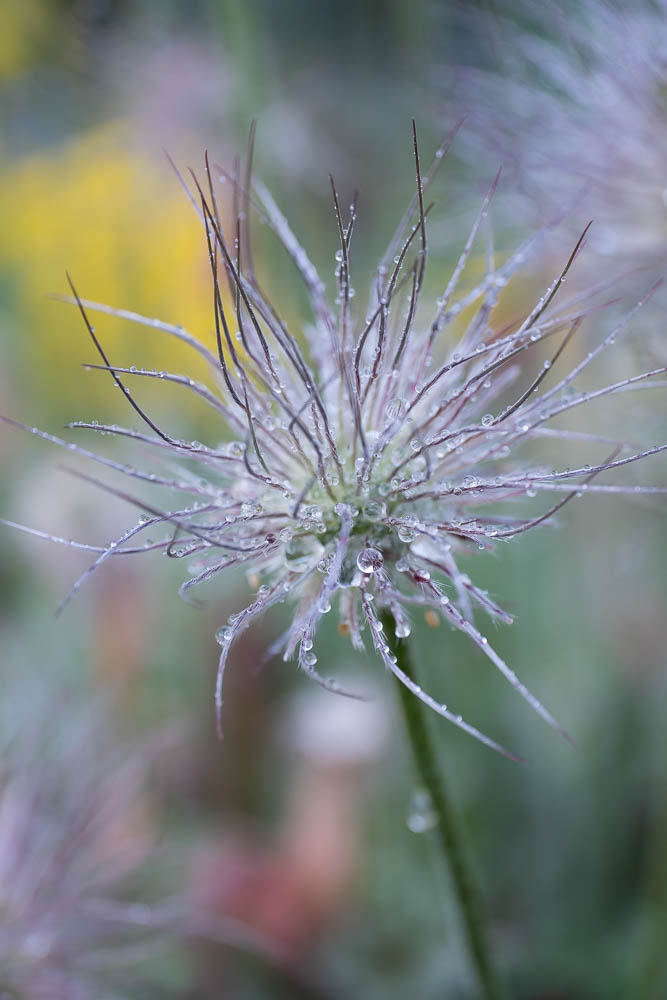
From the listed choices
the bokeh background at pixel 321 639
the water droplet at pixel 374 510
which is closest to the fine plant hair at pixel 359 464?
the water droplet at pixel 374 510

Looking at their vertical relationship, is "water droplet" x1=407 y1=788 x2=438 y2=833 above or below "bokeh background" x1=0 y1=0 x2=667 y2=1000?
below

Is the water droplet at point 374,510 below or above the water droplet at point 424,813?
above

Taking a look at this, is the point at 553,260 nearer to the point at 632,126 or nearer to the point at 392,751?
the point at 632,126

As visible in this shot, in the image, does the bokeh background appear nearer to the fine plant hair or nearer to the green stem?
the green stem

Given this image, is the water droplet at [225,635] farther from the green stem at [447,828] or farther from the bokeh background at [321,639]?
the bokeh background at [321,639]

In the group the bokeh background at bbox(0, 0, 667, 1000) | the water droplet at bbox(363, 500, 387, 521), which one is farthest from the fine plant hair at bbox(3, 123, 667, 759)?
the bokeh background at bbox(0, 0, 667, 1000)

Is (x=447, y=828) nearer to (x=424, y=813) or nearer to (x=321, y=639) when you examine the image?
(x=424, y=813)
